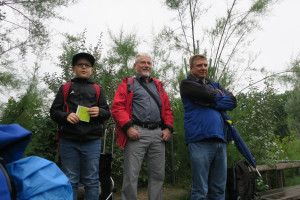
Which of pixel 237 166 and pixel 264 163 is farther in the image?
pixel 264 163

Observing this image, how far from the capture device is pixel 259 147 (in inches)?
195

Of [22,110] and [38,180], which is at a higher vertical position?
[22,110]

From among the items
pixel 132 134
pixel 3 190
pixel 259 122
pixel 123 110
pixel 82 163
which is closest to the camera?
pixel 3 190

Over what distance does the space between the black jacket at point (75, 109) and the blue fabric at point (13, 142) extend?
1.52m

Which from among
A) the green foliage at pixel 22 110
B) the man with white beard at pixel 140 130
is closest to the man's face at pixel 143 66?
the man with white beard at pixel 140 130

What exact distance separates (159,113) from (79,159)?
105 cm

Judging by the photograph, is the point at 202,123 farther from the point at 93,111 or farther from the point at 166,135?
the point at 93,111

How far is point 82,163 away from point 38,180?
1722 millimetres

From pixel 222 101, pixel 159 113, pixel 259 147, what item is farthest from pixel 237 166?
pixel 259 147

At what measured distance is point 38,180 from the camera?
98cm

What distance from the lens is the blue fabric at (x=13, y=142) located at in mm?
998

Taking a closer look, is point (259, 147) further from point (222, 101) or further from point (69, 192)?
point (69, 192)

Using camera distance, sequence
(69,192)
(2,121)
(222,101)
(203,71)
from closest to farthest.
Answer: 1. (69,192)
2. (2,121)
3. (222,101)
4. (203,71)

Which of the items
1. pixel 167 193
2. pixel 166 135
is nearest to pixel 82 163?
pixel 166 135
